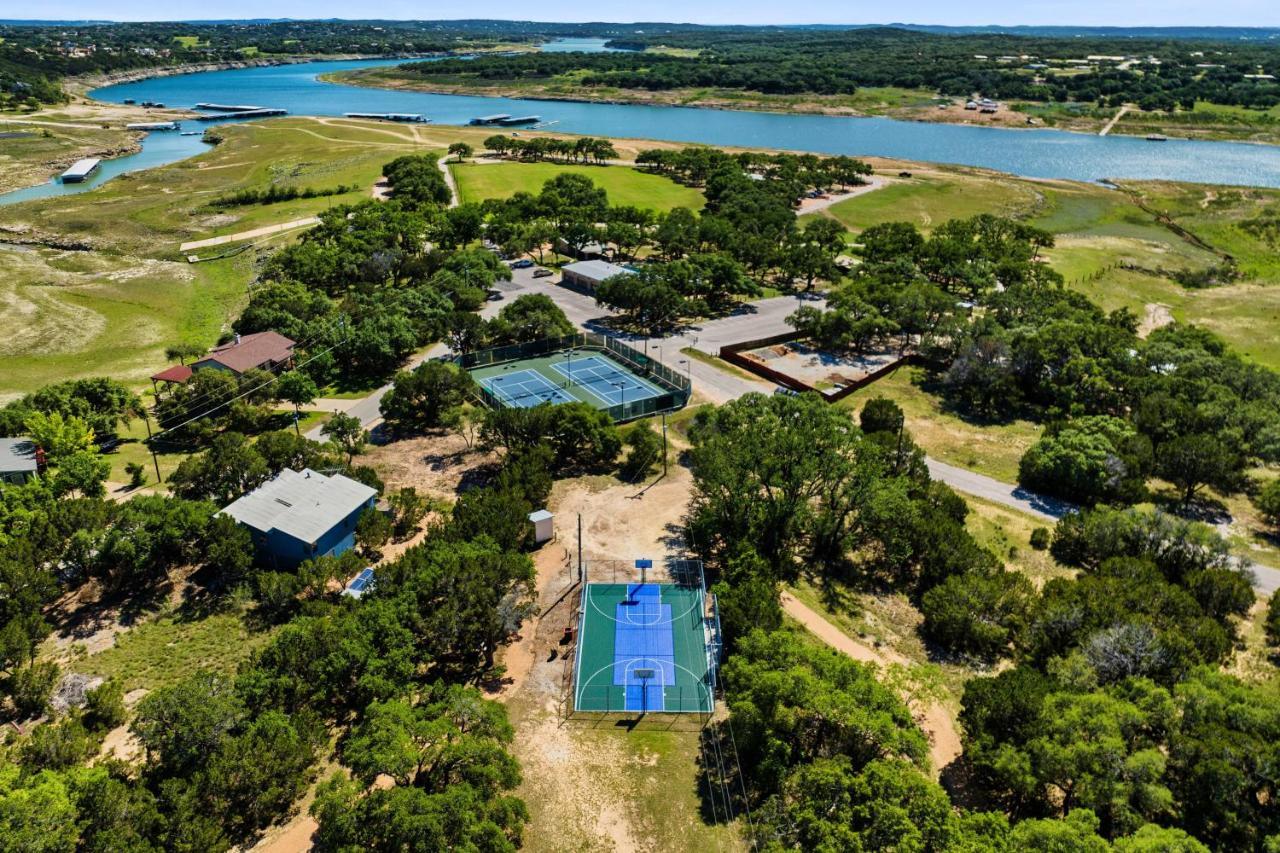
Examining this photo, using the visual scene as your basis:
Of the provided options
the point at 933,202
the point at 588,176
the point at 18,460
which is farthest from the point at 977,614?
the point at 588,176

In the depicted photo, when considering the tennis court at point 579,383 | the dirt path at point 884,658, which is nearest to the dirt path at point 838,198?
the tennis court at point 579,383

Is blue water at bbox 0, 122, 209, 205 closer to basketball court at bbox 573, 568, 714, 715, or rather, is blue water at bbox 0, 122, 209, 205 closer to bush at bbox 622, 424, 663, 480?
bush at bbox 622, 424, 663, 480

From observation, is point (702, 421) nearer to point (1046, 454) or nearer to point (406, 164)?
point (1046, 454)

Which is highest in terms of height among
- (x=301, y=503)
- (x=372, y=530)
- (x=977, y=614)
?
(x=301, y=503)

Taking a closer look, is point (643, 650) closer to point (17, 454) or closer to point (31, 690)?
point (31, 690)

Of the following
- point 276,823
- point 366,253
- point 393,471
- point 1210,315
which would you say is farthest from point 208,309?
point 1210,315
